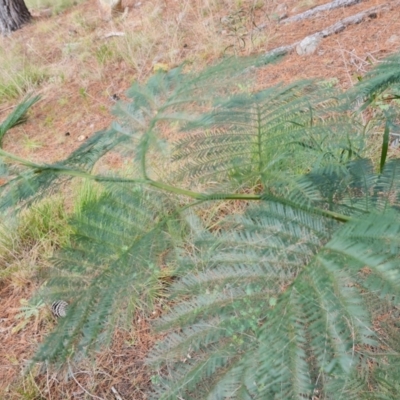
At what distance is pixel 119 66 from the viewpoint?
4.44m

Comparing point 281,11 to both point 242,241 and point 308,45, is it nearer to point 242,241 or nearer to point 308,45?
point 308,45

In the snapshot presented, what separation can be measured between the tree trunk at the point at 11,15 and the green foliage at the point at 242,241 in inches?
246

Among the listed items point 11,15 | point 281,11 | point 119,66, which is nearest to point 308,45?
A: point 281,11

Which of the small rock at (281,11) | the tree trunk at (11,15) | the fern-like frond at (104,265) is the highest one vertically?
the fern-like frond at (104,265)

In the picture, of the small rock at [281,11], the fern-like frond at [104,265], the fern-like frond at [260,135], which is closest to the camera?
the fern-like frond at [104,265]

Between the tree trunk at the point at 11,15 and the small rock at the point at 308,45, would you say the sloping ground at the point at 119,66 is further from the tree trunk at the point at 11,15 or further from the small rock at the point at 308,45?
the tree trunk at the point at 11,15

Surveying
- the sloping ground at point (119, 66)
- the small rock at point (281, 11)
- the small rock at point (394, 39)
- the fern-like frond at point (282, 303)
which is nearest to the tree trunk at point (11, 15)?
the sloping ground at point (119, 66)

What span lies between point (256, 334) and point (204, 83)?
529 millimetres

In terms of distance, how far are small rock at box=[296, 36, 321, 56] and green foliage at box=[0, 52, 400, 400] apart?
2476 millimetres

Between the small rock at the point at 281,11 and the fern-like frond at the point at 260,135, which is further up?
the fern-like frond at the point at 260,135

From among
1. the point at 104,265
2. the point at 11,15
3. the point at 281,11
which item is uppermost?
the point at 104,265

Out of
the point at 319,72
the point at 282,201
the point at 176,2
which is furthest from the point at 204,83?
the point at 176,2

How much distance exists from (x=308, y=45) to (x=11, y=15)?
15.2ft

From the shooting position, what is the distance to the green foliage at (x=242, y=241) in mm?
620
